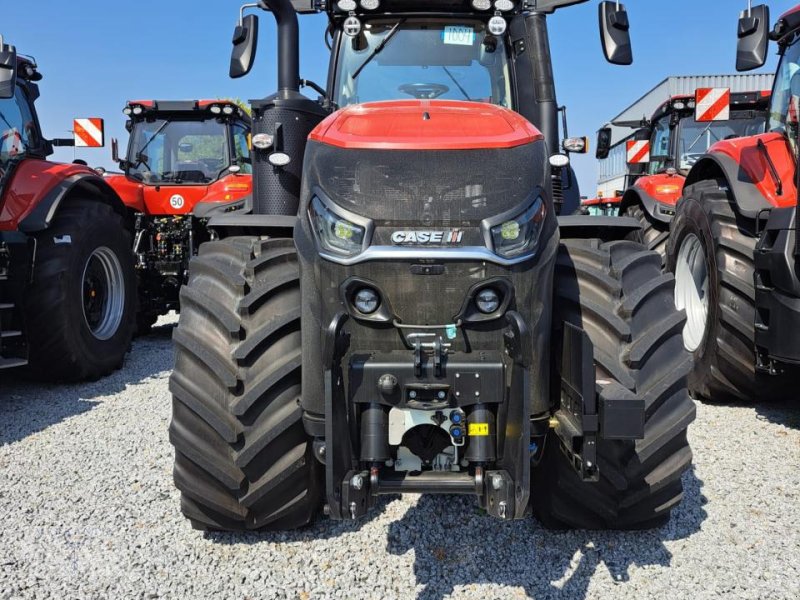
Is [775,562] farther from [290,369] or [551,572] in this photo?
[290,369]

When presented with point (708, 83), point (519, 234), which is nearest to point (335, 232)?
point (519, 234)

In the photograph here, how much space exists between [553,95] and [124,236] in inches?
178

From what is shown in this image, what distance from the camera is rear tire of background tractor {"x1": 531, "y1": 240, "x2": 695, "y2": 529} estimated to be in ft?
7.91

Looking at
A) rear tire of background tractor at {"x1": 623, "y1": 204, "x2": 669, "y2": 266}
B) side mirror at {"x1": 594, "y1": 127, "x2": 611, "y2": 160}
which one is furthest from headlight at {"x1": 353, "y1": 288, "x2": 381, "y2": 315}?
side mirror at {"x1": 594, "y1": 127, "x2": 611, "y2": 160}

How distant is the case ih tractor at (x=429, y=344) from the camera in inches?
82.3

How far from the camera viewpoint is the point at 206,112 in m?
8.31

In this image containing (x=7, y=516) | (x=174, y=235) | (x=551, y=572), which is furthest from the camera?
(x=174, y=235)

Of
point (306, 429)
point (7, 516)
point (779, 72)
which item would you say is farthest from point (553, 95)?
point (7, 516)

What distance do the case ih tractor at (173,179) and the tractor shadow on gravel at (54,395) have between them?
1.34 m

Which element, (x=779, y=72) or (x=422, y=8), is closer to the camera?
(x=422, y=8)

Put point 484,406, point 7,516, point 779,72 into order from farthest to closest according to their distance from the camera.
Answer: point 779,72 < point 7,516 < point 484,406

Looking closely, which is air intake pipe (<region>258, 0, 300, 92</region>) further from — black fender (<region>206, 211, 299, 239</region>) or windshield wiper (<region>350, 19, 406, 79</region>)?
black fender (<region>206, 211, 299, 239</region>)

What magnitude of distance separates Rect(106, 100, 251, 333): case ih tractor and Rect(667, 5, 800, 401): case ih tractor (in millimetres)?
4871

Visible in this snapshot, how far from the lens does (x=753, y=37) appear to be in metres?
3.76
